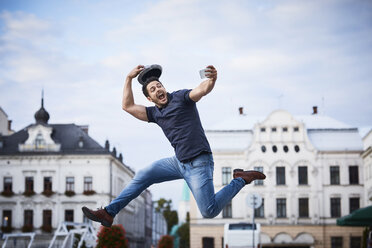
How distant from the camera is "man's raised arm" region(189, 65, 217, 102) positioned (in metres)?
6.37

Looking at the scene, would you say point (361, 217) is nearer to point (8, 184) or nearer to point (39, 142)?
point (39, 142)

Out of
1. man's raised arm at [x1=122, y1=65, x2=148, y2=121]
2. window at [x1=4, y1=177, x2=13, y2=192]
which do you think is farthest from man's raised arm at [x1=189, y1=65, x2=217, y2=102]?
window at [x1=4, y1=177, x2=13, y2=192]

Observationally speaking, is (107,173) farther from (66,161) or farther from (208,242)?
(208,242)

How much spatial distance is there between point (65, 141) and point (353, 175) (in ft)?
98.4

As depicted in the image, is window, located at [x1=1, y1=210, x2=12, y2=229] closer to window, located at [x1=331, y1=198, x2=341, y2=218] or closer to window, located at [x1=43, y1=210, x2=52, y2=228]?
window, located at [x1=43, y1=210, x2=52, y2=228]

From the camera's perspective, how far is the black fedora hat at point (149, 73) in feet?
22.9

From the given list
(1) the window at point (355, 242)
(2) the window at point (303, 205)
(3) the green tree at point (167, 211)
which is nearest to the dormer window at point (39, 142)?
(2) the window at point (303, 205)

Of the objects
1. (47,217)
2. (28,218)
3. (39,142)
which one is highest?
(39,142)

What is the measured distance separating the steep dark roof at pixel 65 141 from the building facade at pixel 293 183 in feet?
44.3

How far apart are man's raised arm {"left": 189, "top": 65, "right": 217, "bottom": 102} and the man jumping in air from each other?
0.04 ft

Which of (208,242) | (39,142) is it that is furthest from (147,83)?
(39,142)

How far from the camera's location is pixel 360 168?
2216 inches

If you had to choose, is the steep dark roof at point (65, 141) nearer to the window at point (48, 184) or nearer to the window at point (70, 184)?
the window at point (48, 184)

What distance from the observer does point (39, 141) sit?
208ft
